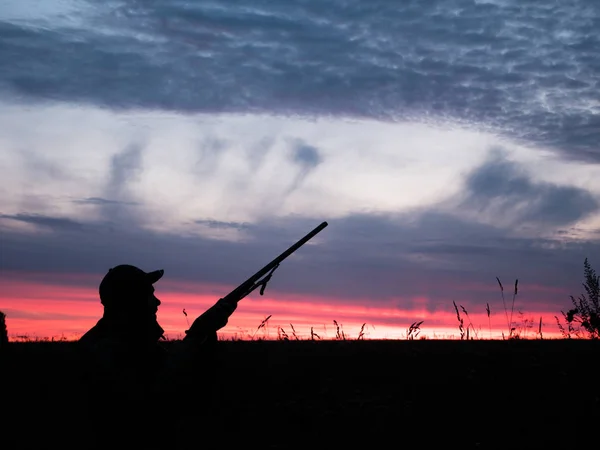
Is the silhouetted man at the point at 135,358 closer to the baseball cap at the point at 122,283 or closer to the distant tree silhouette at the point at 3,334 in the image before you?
the baseball cap at the point at 122,283

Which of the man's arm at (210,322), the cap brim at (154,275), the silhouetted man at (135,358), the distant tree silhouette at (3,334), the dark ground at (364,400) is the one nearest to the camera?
the silhouetted man at (135,358)

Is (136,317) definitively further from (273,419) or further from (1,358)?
(1,358)

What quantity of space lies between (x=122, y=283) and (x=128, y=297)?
0.47 feet

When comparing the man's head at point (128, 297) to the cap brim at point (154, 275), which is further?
the cap brim at point (154, 275)

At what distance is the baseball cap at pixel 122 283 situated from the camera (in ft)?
24.2

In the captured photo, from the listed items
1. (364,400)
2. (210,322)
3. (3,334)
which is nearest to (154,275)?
(210,322)

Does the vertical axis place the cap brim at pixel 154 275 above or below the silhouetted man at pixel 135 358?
above

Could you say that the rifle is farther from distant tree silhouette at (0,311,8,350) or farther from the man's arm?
distant tree silhouette at (0,311,8,350)

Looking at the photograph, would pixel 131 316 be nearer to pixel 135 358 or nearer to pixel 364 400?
pixel 135 358

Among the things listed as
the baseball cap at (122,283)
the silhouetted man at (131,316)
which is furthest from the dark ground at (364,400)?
the baseball cap at (122,283)

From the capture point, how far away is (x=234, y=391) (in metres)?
10.7

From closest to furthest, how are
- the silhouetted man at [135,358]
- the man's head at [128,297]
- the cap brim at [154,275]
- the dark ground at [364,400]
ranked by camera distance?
the silhouetted man at [135,358]
the man's head at [128,297]
the cap brim at [154,275]
the dark ground at [364,400]

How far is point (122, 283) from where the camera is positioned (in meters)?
7.39

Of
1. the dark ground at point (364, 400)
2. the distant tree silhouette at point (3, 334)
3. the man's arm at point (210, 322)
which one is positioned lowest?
the dark ground at point (364, 400)
